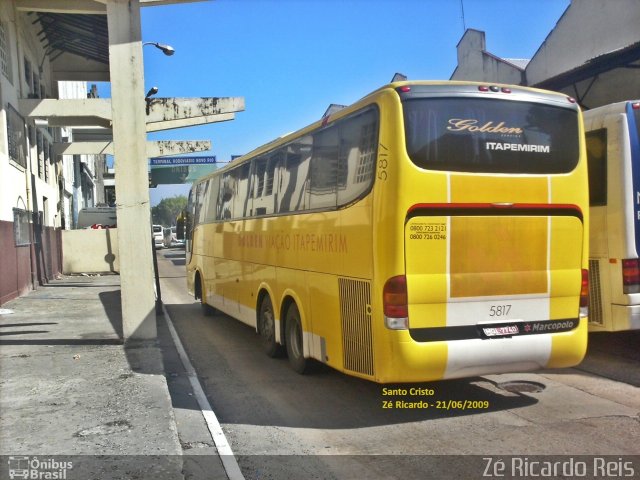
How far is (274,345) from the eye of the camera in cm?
853

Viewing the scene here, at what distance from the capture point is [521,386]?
6.76 m

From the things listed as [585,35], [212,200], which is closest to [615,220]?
[212,200]

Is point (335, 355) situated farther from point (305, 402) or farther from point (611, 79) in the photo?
point (611, 79)

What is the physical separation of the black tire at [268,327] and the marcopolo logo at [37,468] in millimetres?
4161

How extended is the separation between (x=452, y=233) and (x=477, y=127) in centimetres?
109

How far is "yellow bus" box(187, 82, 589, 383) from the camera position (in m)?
5.27

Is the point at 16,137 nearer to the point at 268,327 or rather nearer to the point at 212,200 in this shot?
the point at 212,200

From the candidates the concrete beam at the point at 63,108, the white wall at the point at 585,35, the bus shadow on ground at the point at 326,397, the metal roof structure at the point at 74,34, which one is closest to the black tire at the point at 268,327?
the bus shadow on ground at the point at 326,397

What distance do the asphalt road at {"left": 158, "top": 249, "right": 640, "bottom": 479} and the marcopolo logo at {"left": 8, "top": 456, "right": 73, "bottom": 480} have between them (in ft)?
4.49

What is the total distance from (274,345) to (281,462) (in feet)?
12.5

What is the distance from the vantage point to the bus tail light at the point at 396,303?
5.21 metres

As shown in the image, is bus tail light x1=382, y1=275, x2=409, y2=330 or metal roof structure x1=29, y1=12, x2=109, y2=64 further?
metal roof structure x1=29, y1=12, x2=109, y2=64

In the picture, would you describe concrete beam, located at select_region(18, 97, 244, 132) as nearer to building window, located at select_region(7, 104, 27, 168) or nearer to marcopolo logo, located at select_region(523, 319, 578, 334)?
building window, located at select_region(7, 104, 27, 168)

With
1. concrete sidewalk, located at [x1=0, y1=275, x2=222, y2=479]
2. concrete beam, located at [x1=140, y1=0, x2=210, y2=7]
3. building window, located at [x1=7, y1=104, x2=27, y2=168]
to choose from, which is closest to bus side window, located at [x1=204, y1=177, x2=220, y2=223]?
concrete sidewalk, located at [x1=0, y1=275, x2=222, y2=479]
